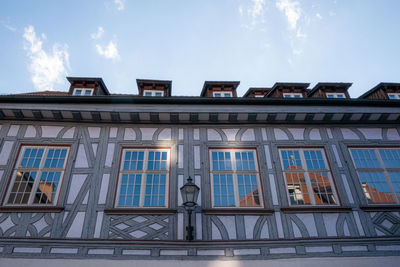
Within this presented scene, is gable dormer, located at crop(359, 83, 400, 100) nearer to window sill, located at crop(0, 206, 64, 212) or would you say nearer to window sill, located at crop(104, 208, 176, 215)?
window sill, located at crop(104, 208, 176, 215)

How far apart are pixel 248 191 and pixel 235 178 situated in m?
0.51

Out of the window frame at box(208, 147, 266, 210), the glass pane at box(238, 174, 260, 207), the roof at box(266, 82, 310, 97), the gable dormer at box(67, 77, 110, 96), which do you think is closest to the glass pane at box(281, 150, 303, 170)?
the window frame at box(208, 147, 266, 210)

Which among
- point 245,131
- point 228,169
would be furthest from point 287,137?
point 228,169

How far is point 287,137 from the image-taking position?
8.89m

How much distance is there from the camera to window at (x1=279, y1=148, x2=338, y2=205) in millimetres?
7895

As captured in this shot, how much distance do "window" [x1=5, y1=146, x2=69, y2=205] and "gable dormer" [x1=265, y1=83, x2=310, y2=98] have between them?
7.47 metres

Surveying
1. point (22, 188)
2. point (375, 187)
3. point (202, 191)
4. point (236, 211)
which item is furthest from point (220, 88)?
point (22, 188)

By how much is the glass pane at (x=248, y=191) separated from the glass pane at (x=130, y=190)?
9.34 feet

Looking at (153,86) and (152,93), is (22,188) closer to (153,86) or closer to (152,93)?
(152,93)

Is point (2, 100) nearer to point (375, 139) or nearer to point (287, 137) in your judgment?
point (287, 137)

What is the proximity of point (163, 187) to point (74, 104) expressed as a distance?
3783 millimetres

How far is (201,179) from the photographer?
801cm

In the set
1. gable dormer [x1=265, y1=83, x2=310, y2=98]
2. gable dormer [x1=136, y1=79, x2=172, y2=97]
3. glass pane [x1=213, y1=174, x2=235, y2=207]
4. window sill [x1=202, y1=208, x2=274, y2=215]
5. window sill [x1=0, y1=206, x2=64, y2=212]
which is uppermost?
gable dormer [x1=136, y1=79, x2=172, y2=97]

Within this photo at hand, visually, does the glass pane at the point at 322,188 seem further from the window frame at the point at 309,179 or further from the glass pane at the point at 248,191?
the glass pane at the point at 248,191
